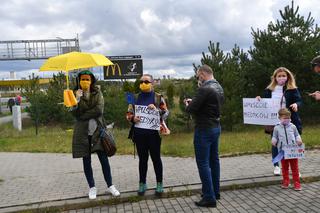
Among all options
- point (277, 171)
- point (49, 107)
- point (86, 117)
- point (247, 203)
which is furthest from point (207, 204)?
point (49, 107)

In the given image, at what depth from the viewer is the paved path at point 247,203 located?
195 inches

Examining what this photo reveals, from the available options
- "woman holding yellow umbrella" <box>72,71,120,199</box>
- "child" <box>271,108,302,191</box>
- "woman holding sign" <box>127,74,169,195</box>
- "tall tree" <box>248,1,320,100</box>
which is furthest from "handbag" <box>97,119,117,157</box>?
"tall tree" <box>248,1,320,100</box>

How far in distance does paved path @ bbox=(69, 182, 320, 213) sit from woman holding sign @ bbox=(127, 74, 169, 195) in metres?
0.37

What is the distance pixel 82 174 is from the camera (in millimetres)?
7262

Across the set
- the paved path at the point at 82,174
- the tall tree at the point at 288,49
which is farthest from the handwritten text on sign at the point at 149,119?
the tall tree at the point at 288,49

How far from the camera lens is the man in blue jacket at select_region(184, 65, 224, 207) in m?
4.91

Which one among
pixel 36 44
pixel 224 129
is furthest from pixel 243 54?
pixel 36 44

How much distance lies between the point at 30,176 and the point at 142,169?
290 cm

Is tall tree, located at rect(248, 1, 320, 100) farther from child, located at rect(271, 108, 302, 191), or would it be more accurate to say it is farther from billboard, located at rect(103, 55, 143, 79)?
child, located at rect(271, 108, 302, 191)

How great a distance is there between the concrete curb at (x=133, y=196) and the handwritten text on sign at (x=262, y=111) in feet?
3.29

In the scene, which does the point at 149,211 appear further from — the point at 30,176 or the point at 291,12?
the point at 291,12

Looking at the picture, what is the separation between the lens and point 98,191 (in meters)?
6.00

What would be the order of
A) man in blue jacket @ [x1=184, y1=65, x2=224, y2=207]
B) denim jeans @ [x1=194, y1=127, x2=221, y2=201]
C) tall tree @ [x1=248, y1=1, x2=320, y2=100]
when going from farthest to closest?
1. tall tree @ [x1=248, y1=1, x2=320, y2=100]
2. denim jeans @ [x1=194, y1=127, x2=221, y2=201]
3. man in blue jacket @ [x1=184, y1=65, x2=224, y2=207]

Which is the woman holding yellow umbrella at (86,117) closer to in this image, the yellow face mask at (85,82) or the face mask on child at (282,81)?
the yellow face mask at (85,82)
